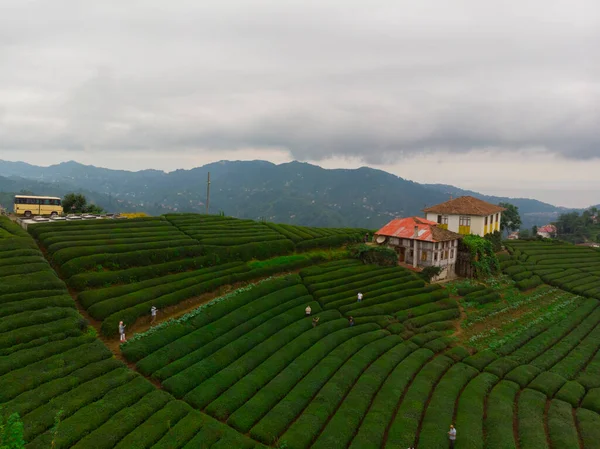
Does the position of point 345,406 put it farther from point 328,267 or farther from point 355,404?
point 328,267

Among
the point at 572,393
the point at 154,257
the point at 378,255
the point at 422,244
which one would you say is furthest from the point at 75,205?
the point at 572,393

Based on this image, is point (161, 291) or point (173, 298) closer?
point (173, 298)

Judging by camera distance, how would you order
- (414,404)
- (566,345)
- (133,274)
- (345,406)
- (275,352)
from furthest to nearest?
(133,274) < (566,345) < (275,352) < (414,404) < (345,406)

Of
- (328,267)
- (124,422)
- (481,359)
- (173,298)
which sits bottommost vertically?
(481,359)

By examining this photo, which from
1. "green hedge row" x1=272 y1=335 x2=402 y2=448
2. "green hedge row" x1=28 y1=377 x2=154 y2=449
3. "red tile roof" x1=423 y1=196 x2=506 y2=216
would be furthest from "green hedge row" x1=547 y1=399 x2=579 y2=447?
"red tile roof" x1=423 y1=196 x2=506 y2=216

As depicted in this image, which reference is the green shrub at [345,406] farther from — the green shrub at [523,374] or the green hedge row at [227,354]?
the green shrub at [523,374]

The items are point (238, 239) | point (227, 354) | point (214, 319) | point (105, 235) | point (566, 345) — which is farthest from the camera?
point (238, 239)

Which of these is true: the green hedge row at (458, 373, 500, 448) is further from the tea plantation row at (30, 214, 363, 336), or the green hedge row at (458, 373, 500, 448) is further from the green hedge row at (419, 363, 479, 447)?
the tea plantation row at (30, 214, 363, 336)
